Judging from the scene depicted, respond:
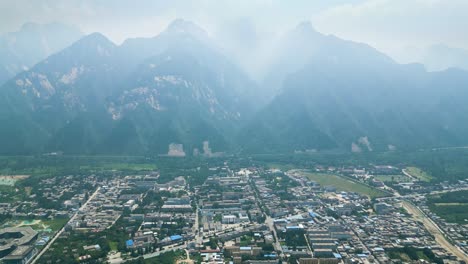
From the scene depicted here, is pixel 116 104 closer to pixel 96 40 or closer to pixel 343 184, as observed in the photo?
pixel 96 40

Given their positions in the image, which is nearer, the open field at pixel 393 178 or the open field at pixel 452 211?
the open field at pixel 452 211

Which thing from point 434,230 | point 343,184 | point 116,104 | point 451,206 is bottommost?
point 434,230

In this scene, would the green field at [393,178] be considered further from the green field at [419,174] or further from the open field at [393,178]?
the green field at [419,174]

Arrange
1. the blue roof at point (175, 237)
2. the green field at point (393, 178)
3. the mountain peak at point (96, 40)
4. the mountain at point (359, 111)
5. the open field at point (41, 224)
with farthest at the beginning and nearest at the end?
1. the mountain peak at point (96, 40)
2. the mountain at point (359, 111)
3. the green field at point (393, 178)
4. the open field at point (41, 224)
5. the blue roof at point (175, 237)

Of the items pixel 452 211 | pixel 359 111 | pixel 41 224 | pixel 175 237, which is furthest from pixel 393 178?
pixel 41 224

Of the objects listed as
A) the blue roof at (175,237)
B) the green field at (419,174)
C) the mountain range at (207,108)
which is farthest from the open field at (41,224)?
the green field at (419,174)

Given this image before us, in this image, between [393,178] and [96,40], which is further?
[96,40]

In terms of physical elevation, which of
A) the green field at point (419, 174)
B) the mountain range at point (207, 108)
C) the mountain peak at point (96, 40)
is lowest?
the green field at point (419, 174)
